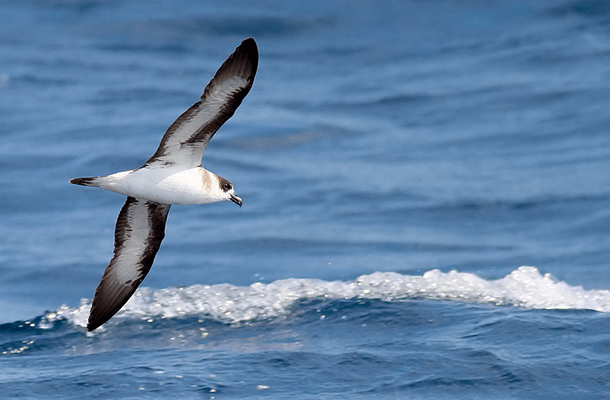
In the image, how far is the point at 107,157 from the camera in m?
21.5

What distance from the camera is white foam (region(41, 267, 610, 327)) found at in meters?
13.7

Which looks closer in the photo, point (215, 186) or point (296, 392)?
point (215, 186)

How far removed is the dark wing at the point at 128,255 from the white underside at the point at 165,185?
90cm

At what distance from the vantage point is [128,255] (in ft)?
34.6

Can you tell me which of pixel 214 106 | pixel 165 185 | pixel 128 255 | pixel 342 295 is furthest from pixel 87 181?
pixel 342 295

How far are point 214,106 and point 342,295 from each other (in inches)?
230

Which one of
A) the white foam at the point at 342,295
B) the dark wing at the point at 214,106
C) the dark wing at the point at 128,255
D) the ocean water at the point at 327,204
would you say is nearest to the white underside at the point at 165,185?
the dark wing at the point at 214,106

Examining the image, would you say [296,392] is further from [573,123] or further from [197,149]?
[573,123]

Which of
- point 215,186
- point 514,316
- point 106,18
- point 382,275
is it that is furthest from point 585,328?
point 106,18

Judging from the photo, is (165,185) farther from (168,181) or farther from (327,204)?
(327,204)

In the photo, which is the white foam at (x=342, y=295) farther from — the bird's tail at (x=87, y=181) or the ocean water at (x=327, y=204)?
the bird's tail at (x=87, y=181)

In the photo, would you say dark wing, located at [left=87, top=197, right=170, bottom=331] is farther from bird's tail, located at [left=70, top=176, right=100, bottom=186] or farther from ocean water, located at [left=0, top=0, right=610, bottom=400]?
bird's tail, located at [left=70, top=176, right=100, bottom=186]

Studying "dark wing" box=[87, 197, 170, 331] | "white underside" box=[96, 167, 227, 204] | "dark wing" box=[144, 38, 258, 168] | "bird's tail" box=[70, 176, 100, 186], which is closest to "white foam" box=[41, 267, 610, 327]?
"dark wing" box=[87, 197, 170, 331]

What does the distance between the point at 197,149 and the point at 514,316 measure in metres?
5.59
